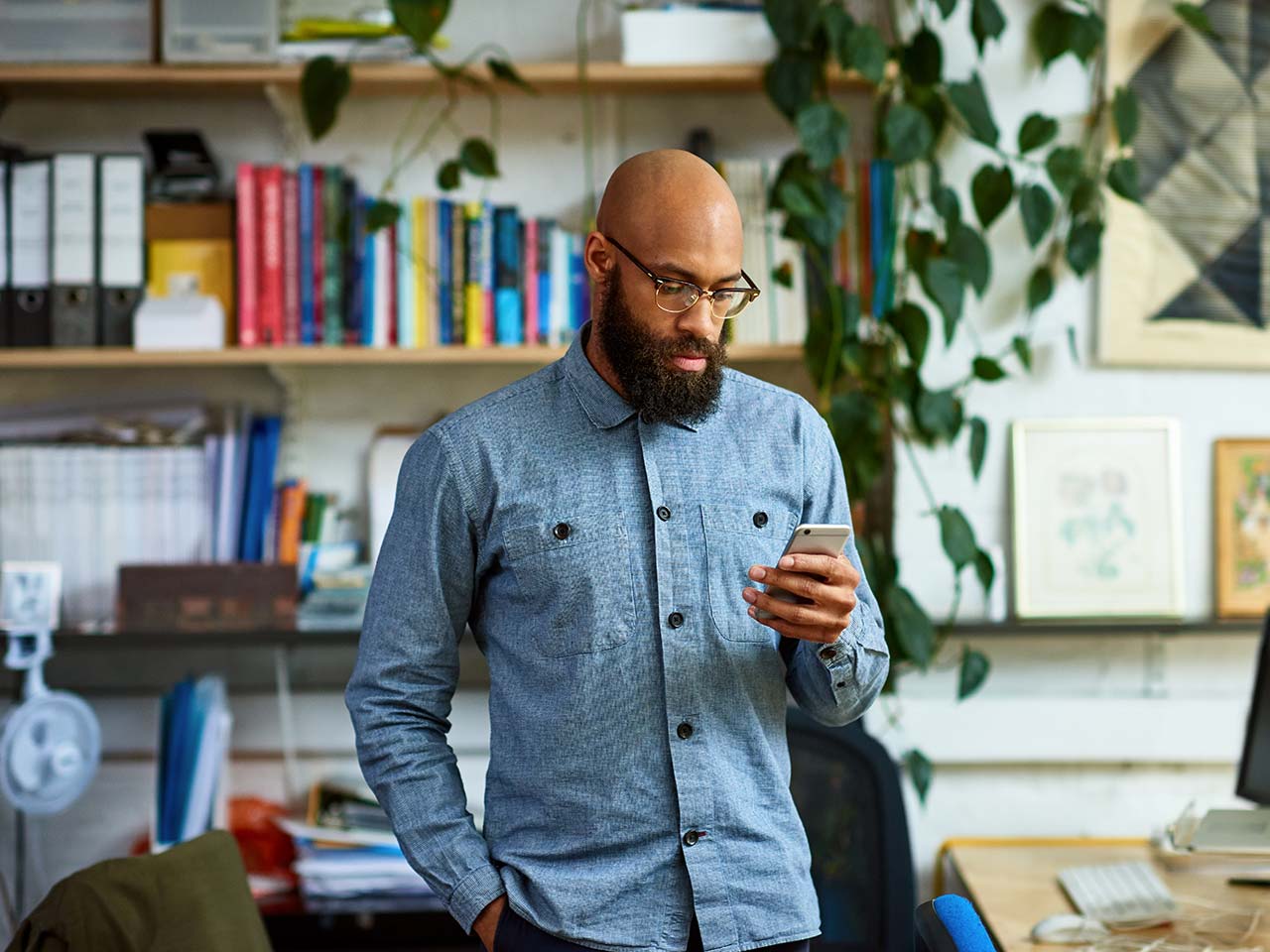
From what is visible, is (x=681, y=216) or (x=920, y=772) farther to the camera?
(x=920, y=772)

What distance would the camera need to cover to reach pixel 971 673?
2.43m

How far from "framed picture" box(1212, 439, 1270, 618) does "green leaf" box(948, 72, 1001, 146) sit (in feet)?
2.53

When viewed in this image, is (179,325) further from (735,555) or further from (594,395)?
(735,555)

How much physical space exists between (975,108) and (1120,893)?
4.45 ft

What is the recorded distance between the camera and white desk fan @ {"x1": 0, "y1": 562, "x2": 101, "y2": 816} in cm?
226

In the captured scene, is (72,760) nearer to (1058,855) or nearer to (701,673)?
(701,673)

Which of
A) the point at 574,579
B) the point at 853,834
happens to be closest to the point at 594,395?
the point at 574,579

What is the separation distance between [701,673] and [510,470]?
293 millimetres

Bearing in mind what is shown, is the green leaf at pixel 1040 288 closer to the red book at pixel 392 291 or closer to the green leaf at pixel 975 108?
the green leaf at pixel 975 108

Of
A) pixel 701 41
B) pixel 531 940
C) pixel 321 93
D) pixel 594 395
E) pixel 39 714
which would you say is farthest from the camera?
pixel 701 41

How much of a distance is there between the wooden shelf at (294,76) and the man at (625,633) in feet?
3.82

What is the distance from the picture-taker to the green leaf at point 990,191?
2400mm

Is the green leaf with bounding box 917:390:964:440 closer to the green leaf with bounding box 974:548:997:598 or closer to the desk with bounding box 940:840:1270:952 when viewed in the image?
the green leaf with bounding box 974:548:997:598

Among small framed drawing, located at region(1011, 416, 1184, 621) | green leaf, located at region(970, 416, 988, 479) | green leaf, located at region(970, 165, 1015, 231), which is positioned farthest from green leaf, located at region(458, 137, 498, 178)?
small framed drawing, located at region(1011, 416, 1184, 621)
